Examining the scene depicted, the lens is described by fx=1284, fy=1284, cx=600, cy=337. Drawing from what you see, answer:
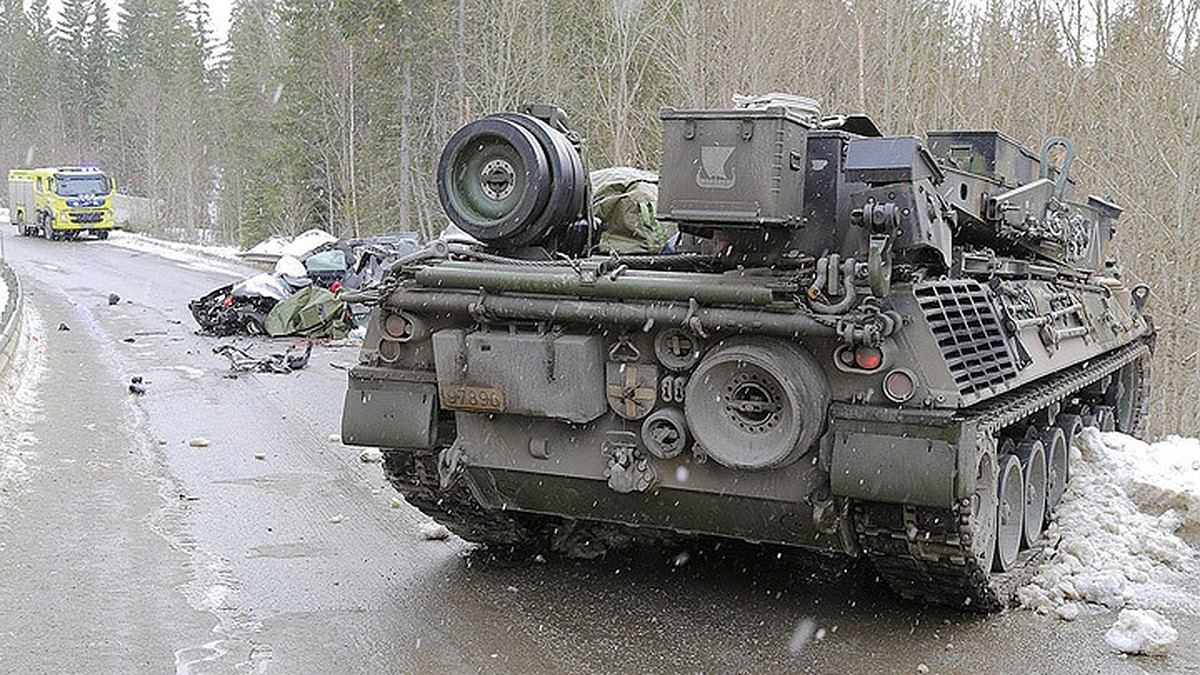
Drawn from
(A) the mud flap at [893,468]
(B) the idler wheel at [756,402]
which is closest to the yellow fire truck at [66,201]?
(B) the idler wheel at [756,402]

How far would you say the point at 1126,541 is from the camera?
743 cm

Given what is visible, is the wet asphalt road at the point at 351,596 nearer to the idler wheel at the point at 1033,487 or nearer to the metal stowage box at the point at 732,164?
the idler wheel at the point at 1033,487

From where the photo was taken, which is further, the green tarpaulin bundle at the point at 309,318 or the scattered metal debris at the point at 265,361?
the green tarpaulin bundle at the point at 309,318

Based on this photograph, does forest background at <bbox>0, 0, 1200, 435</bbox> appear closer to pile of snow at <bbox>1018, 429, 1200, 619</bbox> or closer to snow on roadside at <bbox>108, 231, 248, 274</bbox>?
snow on roadside at <bbox>108, 231, 248, 274</bbox>

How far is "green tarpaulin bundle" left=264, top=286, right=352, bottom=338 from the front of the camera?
1777cm

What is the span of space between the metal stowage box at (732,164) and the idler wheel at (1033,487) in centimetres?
240

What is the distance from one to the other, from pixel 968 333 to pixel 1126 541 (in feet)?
7.95

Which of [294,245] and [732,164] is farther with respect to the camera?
[294,245]

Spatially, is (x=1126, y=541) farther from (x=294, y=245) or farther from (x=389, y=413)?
(x=294, y=245)

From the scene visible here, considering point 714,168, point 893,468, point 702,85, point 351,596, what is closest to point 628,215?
point 714,168

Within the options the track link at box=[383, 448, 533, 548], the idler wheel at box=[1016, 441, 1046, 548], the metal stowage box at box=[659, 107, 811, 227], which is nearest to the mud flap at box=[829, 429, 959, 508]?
the metal stowage box at box=[659, 107, 811, 227]

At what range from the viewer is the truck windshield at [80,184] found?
3816 centimetres

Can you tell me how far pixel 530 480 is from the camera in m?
6.47

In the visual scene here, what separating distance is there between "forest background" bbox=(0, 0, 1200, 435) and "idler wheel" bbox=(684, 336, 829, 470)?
438 inches
